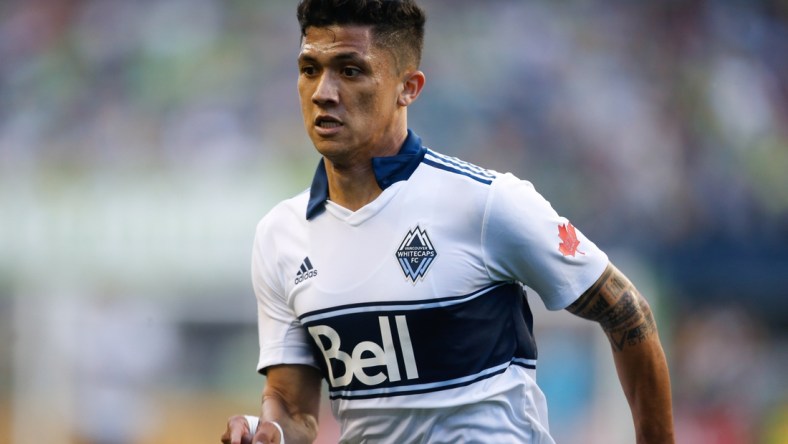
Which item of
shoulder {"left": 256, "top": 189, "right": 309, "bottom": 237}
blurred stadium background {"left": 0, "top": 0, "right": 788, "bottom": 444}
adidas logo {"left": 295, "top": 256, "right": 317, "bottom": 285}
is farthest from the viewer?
blurred stadium background {"left": 0, "top": 0, "right": 788, "bottom": 444}

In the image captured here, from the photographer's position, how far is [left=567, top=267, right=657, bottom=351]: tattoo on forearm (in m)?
3.25

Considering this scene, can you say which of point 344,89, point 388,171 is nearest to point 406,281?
point 388,171

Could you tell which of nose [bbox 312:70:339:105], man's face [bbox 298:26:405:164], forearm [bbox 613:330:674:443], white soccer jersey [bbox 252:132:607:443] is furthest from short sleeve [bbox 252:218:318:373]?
Result: forearm [bbox 613:330:674:443]

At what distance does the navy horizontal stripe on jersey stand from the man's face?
0.49m

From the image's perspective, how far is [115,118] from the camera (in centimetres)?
1107

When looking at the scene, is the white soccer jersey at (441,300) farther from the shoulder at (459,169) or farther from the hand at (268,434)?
the hand at (268,434)

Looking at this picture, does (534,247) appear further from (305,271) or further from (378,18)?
(378,18)

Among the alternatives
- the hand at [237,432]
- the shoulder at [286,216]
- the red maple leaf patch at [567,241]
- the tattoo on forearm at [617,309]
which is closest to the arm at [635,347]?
the tattoo on forearm at [617,309]

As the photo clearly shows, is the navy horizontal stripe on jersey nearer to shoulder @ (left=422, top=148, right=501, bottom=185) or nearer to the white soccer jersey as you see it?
the white soccer jersey

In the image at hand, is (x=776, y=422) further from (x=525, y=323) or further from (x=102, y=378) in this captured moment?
(x=525, y=323)

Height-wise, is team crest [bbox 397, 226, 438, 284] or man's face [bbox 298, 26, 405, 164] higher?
man's face [bbox 298, 26, 405, 164]

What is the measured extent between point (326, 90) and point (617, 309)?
1.04 metres

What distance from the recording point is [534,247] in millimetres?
3131

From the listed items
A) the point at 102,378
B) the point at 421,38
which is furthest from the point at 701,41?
the point at 421,38
